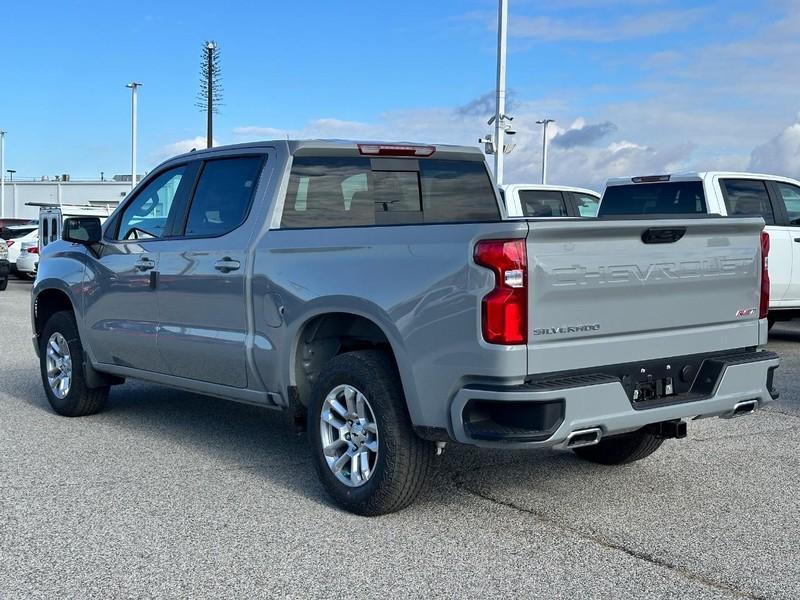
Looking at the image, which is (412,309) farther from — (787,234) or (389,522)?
(787,234)

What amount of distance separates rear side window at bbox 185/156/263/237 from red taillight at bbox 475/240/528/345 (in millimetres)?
2108

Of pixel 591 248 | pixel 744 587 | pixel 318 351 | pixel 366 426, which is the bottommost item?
pixel 744 587

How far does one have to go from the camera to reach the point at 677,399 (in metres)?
4.96

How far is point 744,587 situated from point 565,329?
51.3 inches

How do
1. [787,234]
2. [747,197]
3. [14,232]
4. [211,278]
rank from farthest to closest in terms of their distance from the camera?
1. [14,232]
2. [787,234]
3. [747,197]
4. [211,278]

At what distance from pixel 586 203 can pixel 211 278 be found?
34.6ft

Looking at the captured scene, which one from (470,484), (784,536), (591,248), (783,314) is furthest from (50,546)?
(783,314)

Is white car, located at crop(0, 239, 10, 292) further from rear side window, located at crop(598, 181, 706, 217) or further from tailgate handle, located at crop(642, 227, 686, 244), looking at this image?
tailgate handle, located at crop(642, 227, 686, 244)

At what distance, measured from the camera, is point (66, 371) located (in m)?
7.74

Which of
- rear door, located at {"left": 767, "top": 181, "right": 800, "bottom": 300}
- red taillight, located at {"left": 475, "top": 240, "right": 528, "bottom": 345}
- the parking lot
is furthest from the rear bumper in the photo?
rear door, located at {"left": 767, "top": 181, "right": 800, "bottom": 300}

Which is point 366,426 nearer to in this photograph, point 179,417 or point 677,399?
point 677,399

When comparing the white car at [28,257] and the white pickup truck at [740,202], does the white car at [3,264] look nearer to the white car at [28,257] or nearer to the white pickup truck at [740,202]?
the white car at [28,257]

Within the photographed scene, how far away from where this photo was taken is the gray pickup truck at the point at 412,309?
4.43 meters

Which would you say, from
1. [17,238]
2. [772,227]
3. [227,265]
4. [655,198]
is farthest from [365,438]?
[17,238]
